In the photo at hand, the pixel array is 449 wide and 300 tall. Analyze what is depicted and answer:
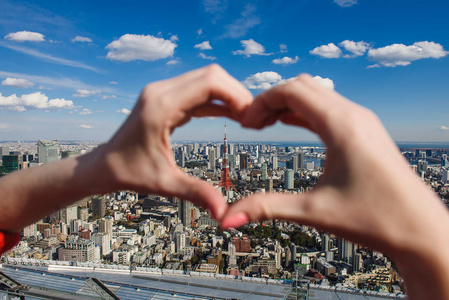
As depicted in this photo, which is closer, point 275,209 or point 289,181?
point 275,209

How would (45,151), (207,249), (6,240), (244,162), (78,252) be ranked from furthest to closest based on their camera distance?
(244,162), (45,151), (207,249), (78,252), (6,240)

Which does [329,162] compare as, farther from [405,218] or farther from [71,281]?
[71,281]

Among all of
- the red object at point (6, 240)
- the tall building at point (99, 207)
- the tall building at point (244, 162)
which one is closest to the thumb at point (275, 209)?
the red object at point (6, 240)

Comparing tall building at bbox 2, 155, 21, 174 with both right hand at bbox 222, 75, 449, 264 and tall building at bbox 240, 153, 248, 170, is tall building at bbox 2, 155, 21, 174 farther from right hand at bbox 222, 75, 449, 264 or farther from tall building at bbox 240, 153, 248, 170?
right hand at bbox 222, 75, 449, 264

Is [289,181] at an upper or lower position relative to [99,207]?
upper

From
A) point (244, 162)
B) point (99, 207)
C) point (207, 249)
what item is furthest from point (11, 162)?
point (244, 162)

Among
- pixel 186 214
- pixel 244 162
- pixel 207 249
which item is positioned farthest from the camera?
pixel 244 162

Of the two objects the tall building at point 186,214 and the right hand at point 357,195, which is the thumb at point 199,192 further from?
the tall building at point 186,214

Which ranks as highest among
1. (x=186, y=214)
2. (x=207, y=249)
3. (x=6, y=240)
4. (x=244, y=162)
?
(x=6, y=240)

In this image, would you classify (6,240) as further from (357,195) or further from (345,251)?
(345,251)

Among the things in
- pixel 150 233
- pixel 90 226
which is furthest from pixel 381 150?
pixel 90 226
